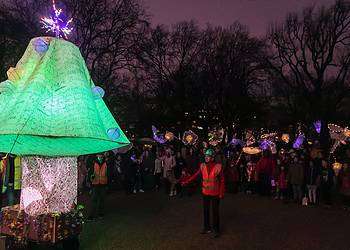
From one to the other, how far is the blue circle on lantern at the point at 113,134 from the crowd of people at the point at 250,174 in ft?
25.1

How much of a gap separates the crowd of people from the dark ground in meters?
1.10

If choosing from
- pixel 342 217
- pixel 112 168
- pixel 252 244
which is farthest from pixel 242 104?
pixel 252 244

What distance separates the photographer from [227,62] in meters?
41.7

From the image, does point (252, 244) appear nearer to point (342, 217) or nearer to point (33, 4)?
point (342, 217)

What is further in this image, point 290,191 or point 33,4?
point 33,4

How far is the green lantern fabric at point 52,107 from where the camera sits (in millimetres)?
6785

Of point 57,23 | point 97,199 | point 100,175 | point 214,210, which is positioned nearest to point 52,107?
point 57,23

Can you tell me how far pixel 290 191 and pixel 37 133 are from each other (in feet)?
43.1

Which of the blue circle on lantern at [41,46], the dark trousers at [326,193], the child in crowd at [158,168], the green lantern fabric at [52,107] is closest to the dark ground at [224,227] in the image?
the dark trousers at [326,193]

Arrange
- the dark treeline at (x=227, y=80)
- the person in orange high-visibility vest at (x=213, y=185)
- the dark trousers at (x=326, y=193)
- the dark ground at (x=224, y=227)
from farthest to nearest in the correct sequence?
the dark treeline at (x=227, y=80) < the dark trousers at (x=326, y=193) < the person in orange high-visibility vest at (x=213, y=185) < the dark ground at (x=224, y=227)

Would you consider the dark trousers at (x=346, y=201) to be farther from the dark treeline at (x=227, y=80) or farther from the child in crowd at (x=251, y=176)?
the dark treeline at (x=227, y=80)

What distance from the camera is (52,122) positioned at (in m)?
6.83

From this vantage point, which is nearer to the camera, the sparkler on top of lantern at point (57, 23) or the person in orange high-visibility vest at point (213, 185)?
the sparkler on top of lantern at point (57, 23)

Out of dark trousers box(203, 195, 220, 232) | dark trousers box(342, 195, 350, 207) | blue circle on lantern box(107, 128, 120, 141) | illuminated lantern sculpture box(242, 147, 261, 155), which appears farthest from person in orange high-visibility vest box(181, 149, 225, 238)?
illuminated lantern sculpture box(242, 147, 261, 155)
